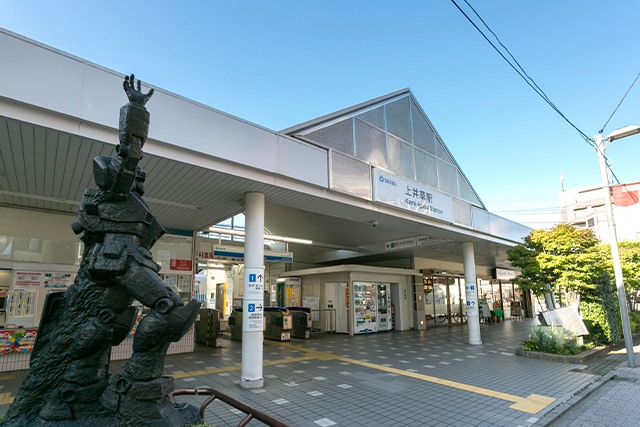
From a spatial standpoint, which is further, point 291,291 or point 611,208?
point 291,291

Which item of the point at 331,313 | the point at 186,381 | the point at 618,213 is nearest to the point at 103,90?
the point at 186,381

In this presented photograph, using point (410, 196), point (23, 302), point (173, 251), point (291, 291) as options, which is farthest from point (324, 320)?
point (23, 302)

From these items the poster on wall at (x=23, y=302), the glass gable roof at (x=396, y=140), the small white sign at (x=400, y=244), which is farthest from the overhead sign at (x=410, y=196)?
the poster on wall at (x=23, y=302)

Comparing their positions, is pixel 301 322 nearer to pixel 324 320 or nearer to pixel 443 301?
pixel 324 320

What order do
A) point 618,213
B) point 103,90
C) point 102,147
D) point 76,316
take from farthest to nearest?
point 618,213
point 102,147
point 103,90
point 76,316

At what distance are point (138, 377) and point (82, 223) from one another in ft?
4.32

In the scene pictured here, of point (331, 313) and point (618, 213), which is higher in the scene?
point (618, 213)

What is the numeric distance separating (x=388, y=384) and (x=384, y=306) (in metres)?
10.6

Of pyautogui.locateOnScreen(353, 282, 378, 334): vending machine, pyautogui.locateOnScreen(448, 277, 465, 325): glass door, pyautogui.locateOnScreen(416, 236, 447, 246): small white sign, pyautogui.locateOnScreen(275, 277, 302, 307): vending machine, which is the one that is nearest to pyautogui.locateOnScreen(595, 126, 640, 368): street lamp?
pyautogui.locateOnScreen(416, 236, 447, 246): small white sign

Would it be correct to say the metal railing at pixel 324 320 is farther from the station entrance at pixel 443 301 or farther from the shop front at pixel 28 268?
the shop front at pixel 28 268

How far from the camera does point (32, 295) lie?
9086mm

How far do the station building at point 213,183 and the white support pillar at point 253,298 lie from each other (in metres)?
0.50

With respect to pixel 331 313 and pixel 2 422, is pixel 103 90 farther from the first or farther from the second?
pixel 331 313

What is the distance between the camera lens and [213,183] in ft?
22.2
